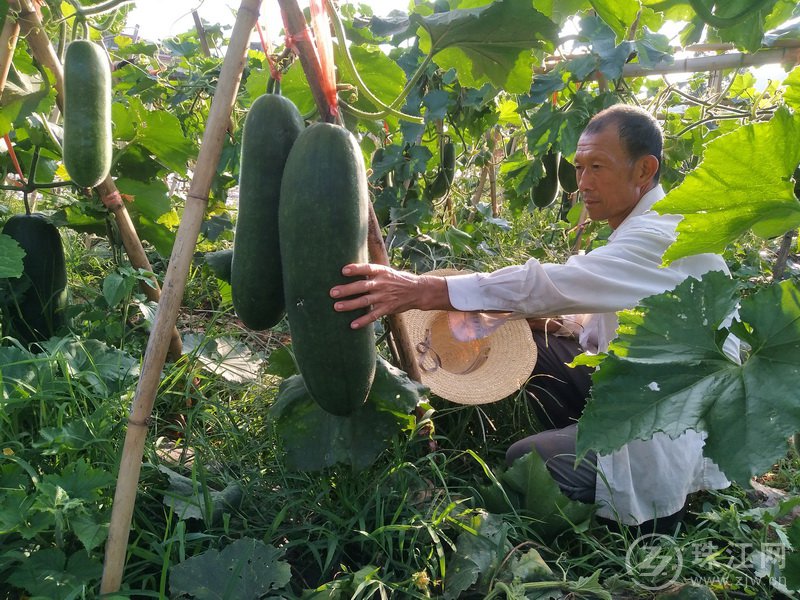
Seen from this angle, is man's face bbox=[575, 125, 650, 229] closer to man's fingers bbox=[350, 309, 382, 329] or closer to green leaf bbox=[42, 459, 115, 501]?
man's fingers bbox=[350, 309, 382, 329]

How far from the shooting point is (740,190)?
102cm

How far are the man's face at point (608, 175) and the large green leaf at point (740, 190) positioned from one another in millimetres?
1222

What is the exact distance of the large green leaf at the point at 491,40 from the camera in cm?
152

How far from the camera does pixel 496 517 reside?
1832mm

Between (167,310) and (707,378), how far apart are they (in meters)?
1.04

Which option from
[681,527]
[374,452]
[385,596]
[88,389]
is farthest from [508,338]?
[88,389]

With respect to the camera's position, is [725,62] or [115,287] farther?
[725,62]

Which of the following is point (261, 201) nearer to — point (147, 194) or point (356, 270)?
point (356, 270)

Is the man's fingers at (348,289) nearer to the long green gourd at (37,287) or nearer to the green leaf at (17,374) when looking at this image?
the green leaf at (17,374)

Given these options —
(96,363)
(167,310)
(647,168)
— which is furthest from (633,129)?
(96,363)

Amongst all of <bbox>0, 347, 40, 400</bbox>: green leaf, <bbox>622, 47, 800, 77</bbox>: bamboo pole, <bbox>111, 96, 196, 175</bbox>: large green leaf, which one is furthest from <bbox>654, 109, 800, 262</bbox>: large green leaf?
<bbox>111, 96, 196, 175</bbox>: large green leaf

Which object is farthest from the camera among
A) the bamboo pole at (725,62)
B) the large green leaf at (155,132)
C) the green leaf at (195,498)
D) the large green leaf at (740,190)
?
the bamboo pole at (725,62)

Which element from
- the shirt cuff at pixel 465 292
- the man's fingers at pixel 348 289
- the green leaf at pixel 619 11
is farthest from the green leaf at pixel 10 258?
the green leaf at pixel 619 11

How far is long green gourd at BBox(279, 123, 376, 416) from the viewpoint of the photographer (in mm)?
1268
